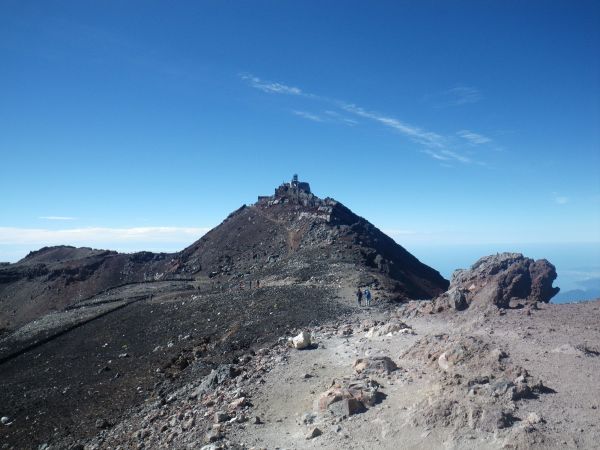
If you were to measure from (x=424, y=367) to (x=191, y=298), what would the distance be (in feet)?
82.2

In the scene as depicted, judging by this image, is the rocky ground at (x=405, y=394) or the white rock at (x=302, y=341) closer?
the rocky ground at (x=405, y=394)

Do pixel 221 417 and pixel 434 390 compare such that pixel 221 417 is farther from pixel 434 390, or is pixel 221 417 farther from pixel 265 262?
pixel 265 262

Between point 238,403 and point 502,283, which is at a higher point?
point 502,283

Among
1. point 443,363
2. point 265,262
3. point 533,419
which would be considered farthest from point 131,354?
point 265,262

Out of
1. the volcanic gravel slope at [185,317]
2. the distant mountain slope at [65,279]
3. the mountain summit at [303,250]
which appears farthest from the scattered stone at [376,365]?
the distant mountain slope at [65,279]

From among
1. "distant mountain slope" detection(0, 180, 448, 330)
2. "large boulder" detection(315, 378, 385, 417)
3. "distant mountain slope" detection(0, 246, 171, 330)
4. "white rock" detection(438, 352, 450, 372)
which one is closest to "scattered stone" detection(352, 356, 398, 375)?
"large boulder" detection(315, 378, 385, 417)

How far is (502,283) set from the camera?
55.4 ft

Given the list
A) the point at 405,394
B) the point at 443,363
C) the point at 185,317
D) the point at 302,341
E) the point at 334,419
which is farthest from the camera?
the point at 185,317

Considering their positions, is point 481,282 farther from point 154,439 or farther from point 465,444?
point 154,439

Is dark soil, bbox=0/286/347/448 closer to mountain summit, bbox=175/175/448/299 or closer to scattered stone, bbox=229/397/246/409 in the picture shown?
scattered stone, bbox=229/397/246/409

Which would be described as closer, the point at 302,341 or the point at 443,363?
the point at 443,363

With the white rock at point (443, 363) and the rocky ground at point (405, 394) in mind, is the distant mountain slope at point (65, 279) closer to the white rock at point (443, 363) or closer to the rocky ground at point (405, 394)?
the rocky ground at point (405, 394)

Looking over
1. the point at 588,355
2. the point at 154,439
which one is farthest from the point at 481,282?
the point at 154,439

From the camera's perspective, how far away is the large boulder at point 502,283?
16.4 meters
